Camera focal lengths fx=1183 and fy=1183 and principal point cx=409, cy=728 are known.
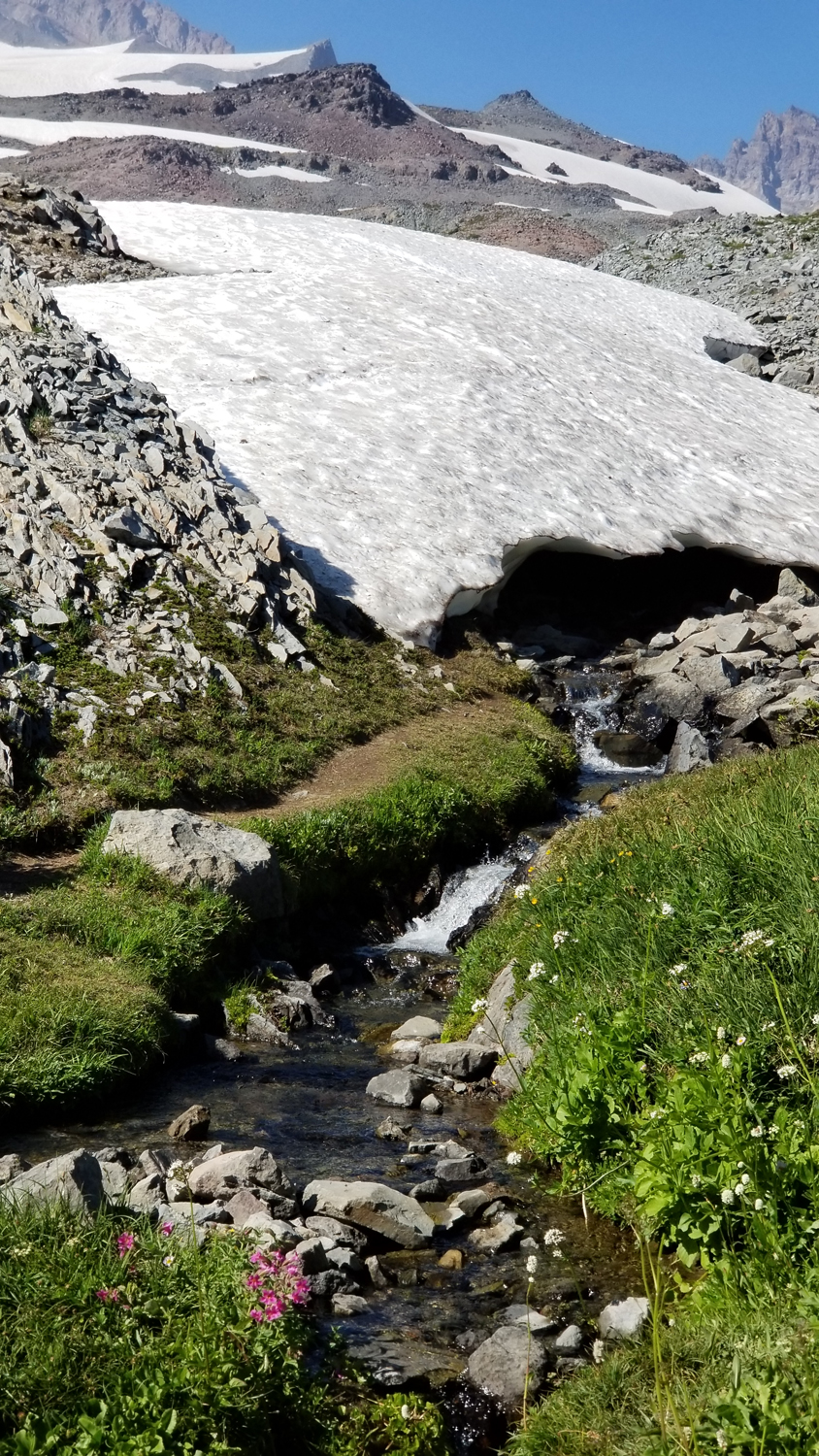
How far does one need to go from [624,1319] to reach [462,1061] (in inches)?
187

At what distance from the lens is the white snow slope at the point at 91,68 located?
167 meters

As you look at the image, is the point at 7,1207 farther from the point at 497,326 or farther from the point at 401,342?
the point at 497,326

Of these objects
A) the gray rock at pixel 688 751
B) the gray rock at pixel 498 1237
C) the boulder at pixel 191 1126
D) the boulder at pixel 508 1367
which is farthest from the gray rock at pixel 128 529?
the boulder at pixel 508 1367

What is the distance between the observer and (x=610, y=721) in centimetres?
2573

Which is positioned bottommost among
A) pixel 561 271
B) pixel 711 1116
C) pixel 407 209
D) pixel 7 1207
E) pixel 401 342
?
pixel 7 1207

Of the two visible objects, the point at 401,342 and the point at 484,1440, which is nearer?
the point at 484,1440

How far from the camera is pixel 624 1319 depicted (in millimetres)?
6977

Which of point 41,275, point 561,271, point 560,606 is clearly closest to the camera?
point 560,606

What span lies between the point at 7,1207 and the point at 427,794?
13092 millimetres

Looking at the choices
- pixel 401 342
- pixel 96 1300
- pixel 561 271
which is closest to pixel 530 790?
pixel 96 1300

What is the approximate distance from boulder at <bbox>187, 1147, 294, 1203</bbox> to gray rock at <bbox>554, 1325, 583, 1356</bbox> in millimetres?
2504

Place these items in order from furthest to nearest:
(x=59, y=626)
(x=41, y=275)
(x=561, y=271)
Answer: (x=561, y=271) → (x=41, y=275) → (x=59, y=626)

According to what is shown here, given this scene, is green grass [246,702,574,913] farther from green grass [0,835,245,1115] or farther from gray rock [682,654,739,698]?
gray rock [682,654,739,698]

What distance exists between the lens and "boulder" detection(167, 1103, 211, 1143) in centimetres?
1014
